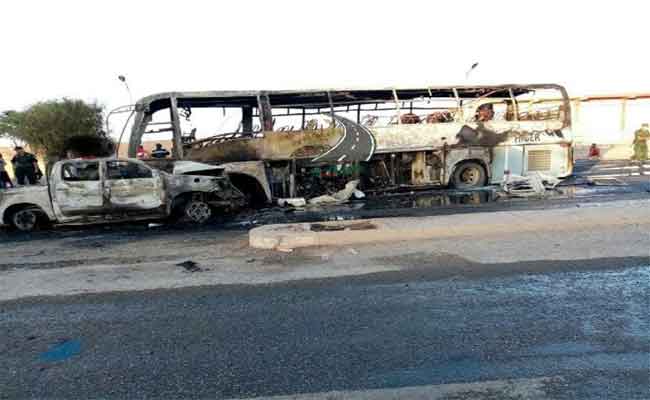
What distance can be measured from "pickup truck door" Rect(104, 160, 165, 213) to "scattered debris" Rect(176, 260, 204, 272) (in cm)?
399

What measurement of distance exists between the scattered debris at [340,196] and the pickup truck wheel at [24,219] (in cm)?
632

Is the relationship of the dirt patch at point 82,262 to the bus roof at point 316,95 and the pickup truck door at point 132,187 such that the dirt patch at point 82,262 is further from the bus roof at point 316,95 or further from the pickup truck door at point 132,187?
the bus roof at point 316,95

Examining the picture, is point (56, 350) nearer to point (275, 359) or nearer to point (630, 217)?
point (275, 359)

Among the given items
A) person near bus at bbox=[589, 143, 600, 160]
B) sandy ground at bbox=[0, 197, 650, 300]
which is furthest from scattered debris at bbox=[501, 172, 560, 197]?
person near bus at bbox=[589, 143, 600, 160]

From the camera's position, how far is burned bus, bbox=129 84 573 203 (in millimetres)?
11750

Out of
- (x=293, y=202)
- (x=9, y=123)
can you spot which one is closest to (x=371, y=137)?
(x=293, y=202)

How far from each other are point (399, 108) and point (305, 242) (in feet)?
Result: 25.1

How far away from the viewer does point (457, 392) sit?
2.82 m

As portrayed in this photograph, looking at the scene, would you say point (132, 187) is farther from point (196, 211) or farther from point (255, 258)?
point (255, 258)

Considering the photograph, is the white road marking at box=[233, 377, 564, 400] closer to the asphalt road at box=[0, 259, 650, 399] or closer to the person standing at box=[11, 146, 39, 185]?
the asphalt road at box=[0, 259, 650, 399]

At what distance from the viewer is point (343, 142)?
12484mm

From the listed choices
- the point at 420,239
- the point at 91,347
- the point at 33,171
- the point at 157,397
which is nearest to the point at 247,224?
the point at 420,239

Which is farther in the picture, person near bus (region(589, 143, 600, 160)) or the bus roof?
person near bus (region(589, 143, 600, 160))

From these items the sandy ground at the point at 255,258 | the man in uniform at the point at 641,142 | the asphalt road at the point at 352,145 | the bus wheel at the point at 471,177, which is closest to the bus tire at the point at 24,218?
the sandy ground at the point at 255,258
